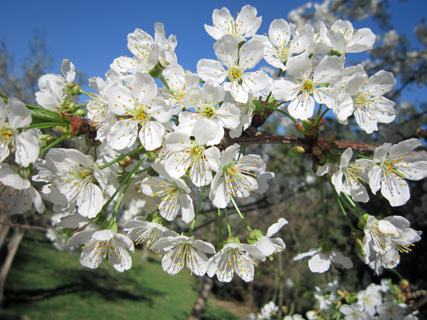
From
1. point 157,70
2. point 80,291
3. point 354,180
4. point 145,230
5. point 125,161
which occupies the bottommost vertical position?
point 80,291

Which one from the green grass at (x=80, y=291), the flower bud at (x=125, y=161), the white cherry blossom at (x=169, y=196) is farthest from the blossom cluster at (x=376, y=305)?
the green grass at (x=80, y=291)

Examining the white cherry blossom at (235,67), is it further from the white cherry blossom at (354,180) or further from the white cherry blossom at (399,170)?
the white cherry blossom at (399,170)

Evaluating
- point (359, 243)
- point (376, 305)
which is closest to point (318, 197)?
point (376, 305)

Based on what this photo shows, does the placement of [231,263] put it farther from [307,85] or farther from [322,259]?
[307,85]

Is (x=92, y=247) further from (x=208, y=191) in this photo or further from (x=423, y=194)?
(x=423, y=194)

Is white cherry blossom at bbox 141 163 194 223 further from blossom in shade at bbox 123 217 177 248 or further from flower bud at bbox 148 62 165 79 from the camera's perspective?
flower bud at bbox 148 62 165 79

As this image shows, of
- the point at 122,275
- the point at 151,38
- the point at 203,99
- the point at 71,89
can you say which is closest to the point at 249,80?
the point at 203,99
